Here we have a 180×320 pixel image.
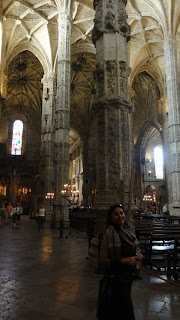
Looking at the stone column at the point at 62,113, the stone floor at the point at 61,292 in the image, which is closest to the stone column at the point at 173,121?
the stone column at the point at 62,113

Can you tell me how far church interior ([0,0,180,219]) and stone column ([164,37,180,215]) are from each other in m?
0.07

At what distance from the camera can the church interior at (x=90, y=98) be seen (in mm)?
6320

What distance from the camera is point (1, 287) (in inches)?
Result: 169

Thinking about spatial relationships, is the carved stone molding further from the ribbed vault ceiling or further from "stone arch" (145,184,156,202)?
"stone arch" (145,184,156,202)

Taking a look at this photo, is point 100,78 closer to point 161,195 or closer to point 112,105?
point 112,105

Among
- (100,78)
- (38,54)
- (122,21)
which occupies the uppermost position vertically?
(38,54)

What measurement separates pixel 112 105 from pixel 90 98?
32650 millimetres

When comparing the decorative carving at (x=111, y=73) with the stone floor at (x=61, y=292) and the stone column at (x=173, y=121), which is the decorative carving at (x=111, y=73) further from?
the stone column at (x=173, y=121)

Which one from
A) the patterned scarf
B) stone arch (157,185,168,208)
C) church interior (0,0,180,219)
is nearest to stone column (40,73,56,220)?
church interior (0,0,180,219)

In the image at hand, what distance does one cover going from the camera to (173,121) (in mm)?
18062

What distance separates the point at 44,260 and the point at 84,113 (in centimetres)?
3402

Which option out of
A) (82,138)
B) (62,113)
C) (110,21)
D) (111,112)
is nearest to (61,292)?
(111,112)

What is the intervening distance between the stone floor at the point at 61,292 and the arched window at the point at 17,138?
99.2 ft

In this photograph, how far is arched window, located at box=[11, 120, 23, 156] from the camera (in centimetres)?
3516
